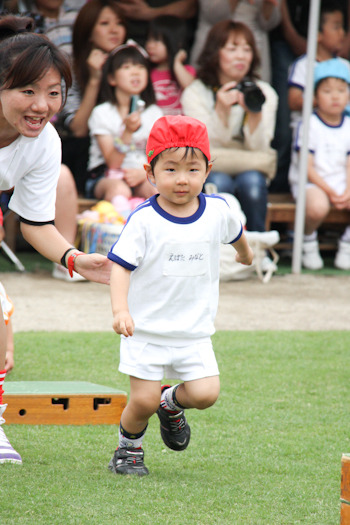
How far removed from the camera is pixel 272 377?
4090 millimetres

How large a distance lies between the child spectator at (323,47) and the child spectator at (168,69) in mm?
909

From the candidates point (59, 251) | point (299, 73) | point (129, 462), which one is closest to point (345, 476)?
point (129, 462)

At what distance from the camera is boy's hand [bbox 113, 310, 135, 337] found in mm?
2564

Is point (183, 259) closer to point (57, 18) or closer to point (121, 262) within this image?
point (121, 262)

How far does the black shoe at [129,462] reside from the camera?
2789mm

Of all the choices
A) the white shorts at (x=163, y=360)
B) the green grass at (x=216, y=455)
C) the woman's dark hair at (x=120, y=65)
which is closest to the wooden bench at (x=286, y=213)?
the woman's dark hair at (x=120, y=65)

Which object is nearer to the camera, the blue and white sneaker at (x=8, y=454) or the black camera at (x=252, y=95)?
the blue and white sneaker at (x=8, y=454)

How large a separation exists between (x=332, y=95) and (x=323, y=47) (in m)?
→ 0.67

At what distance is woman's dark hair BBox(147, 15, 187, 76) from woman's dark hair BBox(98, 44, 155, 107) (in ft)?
1.81

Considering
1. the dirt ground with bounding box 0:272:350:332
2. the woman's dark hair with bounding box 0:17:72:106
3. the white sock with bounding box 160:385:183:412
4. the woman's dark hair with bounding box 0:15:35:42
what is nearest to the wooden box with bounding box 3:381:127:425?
the white sock with bounding box 160:385:183:412

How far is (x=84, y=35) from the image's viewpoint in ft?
23.0

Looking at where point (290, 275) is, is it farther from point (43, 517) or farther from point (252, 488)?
point (43, 517)

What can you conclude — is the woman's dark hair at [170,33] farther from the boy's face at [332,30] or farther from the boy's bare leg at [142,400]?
the boy's bare leg at [142,400]

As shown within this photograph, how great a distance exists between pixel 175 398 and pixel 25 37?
1295mm
